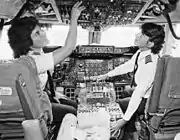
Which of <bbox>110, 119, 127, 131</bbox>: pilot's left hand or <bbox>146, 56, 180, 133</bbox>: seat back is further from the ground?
<bbox>146, 56, 180, 133</bbox>: seat back

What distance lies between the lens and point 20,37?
1796 millimetres

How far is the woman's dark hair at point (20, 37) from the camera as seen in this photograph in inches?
70.6

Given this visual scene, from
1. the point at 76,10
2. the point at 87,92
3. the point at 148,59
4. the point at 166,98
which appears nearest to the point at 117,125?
the point at 166,98

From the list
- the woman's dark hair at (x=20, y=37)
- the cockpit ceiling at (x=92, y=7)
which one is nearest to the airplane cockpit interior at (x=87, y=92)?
the cockpit ceiling at (x=92, y=7)

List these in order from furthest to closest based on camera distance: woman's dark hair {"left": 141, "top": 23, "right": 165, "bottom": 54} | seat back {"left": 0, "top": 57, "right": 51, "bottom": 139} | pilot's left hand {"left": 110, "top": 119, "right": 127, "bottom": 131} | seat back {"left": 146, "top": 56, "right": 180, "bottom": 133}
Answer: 1. woman's dark hair {"left": 141, "top": 23, "right": 165, "bottom": 54}
2. pilot's left hand {"left": 110, "top": 119, "right": 127, "bottom": 131}
3. seat back {"left": 146, "top": 56, "right": 180, "bottom": 133}
4. seat back {"left": 0, "top": 57, "right": 51, "bottom": 139}

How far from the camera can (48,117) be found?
5.50ft

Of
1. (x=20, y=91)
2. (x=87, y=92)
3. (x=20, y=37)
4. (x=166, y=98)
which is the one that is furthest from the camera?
(x=87, y=92)

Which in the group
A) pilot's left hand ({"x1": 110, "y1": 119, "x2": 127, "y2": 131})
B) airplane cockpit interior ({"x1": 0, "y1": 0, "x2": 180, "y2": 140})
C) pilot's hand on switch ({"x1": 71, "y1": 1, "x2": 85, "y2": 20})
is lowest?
pilot's left hand ({"x1": 110, "y1": 119, "x2": 127, "y2": 131})

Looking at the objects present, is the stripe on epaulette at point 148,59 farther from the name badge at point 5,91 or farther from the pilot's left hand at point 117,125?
the name badge at point 5,91

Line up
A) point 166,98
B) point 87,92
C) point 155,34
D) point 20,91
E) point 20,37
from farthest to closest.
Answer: point 87,92 < point 155,34 < point 20,37 < point 166,98 < point 20,91

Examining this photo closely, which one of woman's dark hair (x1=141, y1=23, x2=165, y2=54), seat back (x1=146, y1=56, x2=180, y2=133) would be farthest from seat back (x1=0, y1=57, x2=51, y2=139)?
woman's dark hair (x1=141, y1=23, x2=165, y2=54)

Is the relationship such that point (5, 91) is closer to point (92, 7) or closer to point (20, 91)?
point (20, 91)

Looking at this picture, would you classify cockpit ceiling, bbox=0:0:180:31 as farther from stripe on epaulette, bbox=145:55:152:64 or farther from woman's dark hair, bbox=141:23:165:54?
stripe on epaulette, bbox=145:55:152:64

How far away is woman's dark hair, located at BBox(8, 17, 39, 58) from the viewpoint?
1794mm
